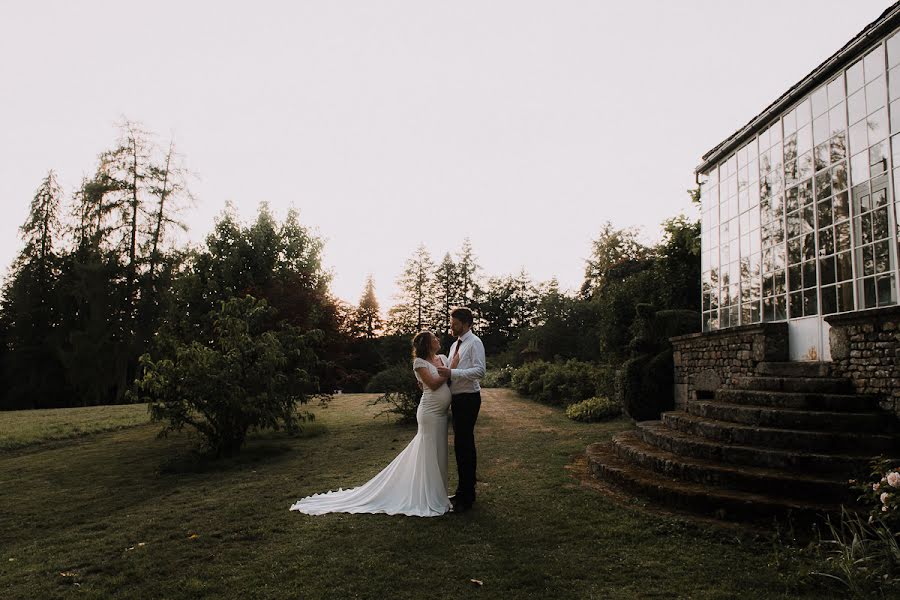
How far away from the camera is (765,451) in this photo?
17.0 feet

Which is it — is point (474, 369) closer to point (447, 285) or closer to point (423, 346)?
point (423, 346)

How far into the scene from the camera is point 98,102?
10523 millimetres

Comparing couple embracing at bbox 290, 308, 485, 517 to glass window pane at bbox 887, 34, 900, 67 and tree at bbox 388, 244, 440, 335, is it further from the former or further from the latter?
tree at bbox 388, 244, 440, 335

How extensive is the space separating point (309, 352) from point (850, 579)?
865 cm

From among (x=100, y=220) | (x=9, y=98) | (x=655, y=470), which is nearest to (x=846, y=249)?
(x=655, y=470)

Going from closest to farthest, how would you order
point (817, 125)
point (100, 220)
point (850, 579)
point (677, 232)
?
1. point (850, 579)
2. point (817, 125)
3. point (677, 232)
4. point (100, 220)

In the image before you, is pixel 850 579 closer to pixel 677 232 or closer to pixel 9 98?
pixel 677 232

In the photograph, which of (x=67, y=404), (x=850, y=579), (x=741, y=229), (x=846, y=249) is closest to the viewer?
(x=850, y=579)

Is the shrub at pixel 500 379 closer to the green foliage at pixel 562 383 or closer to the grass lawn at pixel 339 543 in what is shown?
the green foliage at pixel 562 383

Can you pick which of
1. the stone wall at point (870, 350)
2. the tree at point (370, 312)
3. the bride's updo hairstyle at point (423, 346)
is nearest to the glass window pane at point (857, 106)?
the stone wall at point (870, 350)

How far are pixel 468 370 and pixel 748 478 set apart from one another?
2.81 metres

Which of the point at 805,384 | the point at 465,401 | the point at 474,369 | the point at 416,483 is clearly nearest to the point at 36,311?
the point at 416,483

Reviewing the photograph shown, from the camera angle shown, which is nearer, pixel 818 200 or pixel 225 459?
pixel 818 200

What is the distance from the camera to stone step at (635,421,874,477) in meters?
4.72
